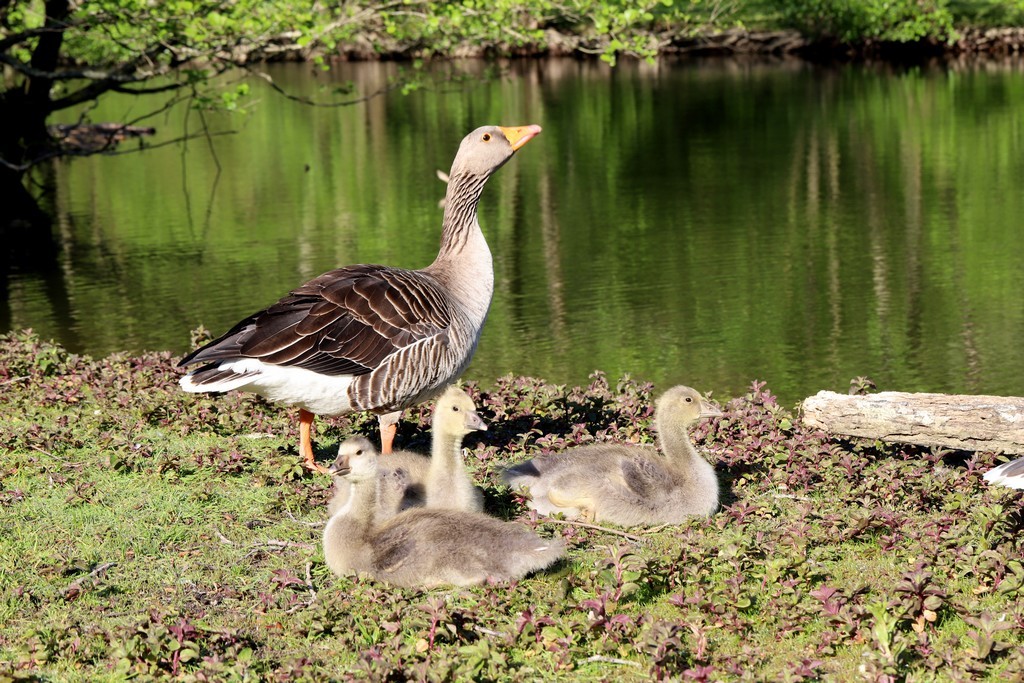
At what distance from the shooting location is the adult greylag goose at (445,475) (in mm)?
7047

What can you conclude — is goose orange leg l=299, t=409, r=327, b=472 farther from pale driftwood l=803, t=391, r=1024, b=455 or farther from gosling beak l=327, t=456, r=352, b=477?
pale driftwood l=803, t=391, r=1024, b=455

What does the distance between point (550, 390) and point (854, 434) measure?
266cm

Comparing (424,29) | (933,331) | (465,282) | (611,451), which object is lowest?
(933,331)

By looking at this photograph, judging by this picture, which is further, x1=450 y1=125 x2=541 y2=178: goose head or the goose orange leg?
x1=450 y1=125 x2=541 y2=178: goose head

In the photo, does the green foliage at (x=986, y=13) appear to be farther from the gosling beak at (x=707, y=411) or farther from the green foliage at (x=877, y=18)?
the gosling beak at (x=707, y=411)

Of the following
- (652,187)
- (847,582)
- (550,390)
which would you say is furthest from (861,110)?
(847,582)

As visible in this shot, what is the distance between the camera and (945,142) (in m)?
31.2

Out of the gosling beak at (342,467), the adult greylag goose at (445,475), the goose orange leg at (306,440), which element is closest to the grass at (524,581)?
the goose orange leg at (306,440)

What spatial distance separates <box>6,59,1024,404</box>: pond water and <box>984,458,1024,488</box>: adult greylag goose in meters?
6.15

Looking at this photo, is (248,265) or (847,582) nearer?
(847,582)

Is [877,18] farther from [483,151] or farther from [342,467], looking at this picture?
[342,467]

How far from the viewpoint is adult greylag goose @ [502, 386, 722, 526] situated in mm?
7316

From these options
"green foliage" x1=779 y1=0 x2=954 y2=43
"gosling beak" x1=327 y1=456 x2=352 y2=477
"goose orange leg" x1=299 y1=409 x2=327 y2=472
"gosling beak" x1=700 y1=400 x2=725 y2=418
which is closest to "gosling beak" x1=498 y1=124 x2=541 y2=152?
"goose orange leg" x1=299 y1=409 x2=327 y2=472

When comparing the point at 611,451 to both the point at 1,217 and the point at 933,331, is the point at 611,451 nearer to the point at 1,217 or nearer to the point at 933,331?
the point at 933,331
